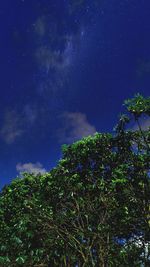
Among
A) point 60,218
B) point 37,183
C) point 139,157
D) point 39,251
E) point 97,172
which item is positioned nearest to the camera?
point 39,251

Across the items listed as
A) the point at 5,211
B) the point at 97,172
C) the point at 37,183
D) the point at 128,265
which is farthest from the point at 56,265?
the point at 5,211

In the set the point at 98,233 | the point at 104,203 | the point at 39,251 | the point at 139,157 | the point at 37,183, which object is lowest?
the point at 39,251

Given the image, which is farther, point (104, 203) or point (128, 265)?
point (128, 265)

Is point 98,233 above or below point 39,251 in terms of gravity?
above

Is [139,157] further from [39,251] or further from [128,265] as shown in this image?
[39,251]

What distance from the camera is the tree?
17.8 meters

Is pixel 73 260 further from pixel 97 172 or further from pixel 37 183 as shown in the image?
pixel 37 183

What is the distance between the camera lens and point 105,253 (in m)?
17.4

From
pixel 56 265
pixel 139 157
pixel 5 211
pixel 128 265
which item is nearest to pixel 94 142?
pixel 139 157

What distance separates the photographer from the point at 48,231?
18250 mm

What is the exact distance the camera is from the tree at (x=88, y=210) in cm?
1777

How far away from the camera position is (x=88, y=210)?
18844mm

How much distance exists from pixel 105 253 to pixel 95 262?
68 cm

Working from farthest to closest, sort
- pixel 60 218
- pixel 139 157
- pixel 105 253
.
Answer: pixel 139 157 < pixel 60 218 < pixel 105 253
